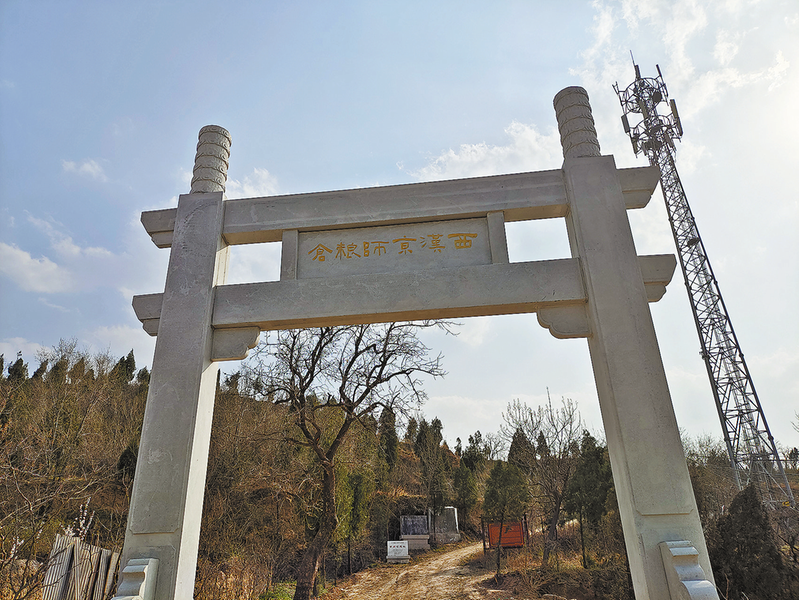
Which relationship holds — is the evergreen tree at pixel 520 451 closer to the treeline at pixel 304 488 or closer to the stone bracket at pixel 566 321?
the treeline at pixel 304 488

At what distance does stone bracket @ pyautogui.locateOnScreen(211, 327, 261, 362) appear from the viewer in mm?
4023

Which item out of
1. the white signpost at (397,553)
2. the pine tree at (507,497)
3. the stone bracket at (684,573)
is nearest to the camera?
the stone bracket at (684,573)

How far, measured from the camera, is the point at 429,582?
11711 millimetres

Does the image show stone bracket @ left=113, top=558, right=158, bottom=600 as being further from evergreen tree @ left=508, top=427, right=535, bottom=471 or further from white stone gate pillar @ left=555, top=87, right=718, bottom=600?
evergreen tree @ left=508, top=427, right=535, bottom=471

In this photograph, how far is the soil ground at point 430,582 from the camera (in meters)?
10.1

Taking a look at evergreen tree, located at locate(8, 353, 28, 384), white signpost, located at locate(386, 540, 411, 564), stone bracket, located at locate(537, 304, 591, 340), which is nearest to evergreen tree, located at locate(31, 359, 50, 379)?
evergreen tree, located at locate(8, 353, 28, 384)

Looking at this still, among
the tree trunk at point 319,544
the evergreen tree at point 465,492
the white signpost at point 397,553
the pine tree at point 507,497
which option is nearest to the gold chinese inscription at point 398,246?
the tree trunk at point 319,544

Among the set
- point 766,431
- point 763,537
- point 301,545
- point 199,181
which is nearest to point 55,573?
point 199,181

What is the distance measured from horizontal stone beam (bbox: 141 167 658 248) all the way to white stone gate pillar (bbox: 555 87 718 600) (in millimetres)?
190

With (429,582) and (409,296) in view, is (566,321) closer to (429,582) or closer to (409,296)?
(409,296)

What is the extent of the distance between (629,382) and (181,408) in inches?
133

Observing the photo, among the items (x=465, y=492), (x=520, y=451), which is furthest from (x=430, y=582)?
(x=465, y=492)

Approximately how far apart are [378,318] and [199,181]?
7.39ft

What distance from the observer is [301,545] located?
1142 centimetres
